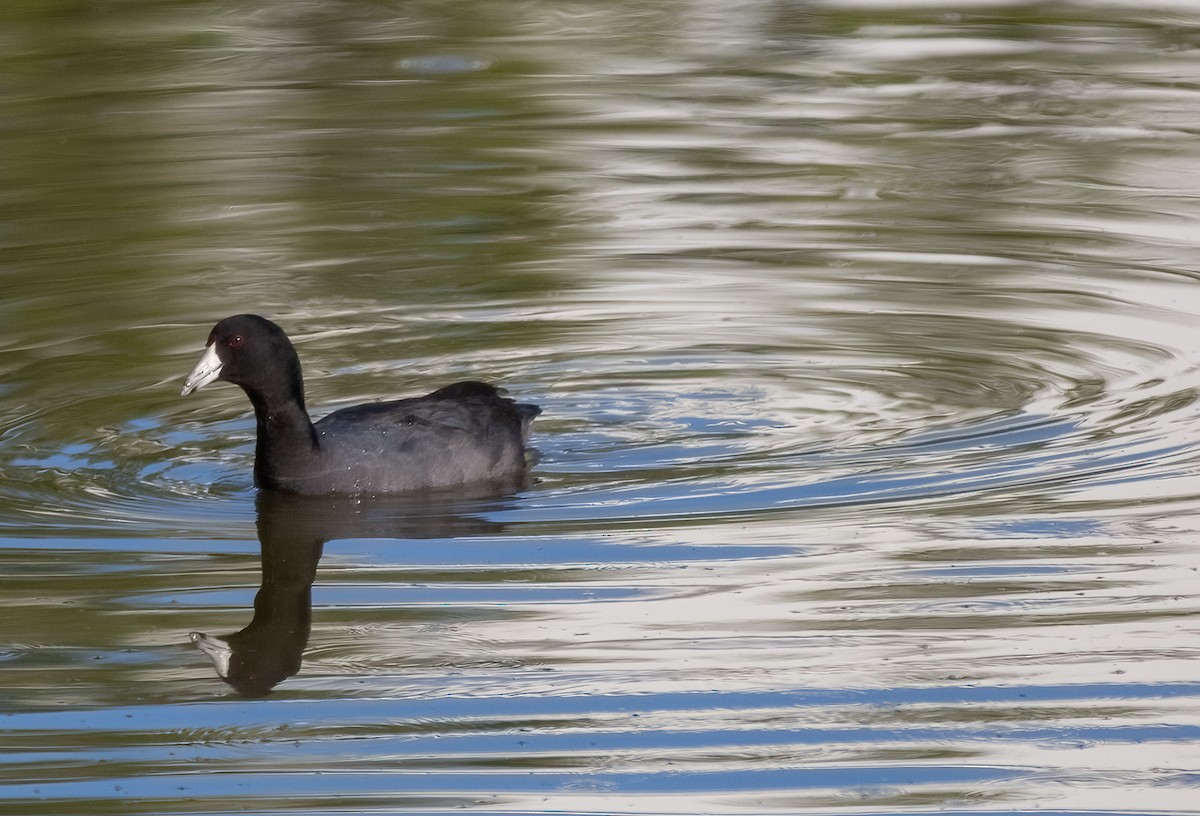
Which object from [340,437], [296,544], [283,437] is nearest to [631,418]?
[340,437]

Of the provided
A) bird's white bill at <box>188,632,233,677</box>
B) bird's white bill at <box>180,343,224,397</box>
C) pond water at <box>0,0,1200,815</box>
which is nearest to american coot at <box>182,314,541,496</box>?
bird's white bill at <box>180,343,224,397</box>

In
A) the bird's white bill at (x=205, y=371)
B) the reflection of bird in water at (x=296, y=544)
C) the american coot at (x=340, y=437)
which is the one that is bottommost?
the reflection of bird in water at (x=296, y=544)

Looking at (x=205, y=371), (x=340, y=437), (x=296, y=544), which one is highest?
(x=205, y=371)

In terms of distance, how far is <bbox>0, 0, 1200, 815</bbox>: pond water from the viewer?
5285 millimetres

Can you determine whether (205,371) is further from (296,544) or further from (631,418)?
(631,418)

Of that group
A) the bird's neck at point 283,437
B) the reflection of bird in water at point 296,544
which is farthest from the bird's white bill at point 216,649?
the bird's neck at point 283,437

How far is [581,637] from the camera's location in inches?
232

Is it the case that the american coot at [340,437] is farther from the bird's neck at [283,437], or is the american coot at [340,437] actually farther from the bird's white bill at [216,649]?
the bird's white bill at [216,649]

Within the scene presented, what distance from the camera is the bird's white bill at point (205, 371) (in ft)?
24.5

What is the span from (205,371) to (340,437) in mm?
565

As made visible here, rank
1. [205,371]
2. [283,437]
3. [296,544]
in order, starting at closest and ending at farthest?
[296,544] < [205,371] < [283,437]

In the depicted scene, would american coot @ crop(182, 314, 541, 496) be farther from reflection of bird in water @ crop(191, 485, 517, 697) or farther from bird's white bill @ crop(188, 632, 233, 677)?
bird's white bill @ crop(188, 632, 233, 677)

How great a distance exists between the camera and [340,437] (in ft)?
25.3

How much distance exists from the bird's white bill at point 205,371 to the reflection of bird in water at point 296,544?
0.49m
